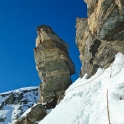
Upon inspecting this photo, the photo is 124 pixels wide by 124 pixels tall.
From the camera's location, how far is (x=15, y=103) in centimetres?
13288

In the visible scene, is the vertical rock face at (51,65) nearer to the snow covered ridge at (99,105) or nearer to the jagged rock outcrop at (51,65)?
the jagged rock outcrop at (51,65)

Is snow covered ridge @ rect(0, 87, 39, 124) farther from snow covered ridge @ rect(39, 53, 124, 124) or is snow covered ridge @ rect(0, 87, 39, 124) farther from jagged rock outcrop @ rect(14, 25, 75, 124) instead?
snow covered ridge @ rect(39, 53, 124, 124)

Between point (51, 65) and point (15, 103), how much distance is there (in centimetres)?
10464

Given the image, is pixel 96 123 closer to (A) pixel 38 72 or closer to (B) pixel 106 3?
(B) pixel 106 3

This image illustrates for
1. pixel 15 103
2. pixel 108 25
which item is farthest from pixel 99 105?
pixel 15 103

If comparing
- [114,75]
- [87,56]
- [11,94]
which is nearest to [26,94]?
[11,94]

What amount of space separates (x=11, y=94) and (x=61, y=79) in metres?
118

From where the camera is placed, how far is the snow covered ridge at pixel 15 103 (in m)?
112

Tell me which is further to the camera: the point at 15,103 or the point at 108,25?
the point at 15,103

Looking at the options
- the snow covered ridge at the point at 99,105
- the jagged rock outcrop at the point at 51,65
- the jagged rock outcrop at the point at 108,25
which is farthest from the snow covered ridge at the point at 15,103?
the snow covered ridge at the point at 99,105

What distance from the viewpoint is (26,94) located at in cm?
14450

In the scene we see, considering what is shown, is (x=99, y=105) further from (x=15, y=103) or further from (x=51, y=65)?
(x=15, y=103)

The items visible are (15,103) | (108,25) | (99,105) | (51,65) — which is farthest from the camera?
(15,103)

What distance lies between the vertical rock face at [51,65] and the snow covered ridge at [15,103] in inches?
3114
